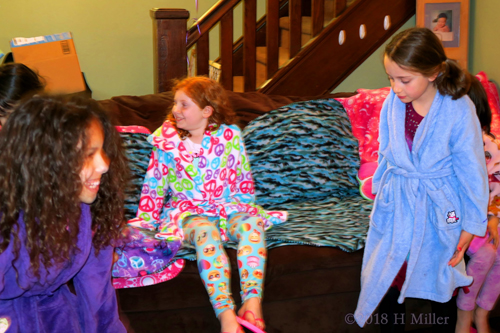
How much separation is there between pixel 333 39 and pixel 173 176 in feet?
5.50

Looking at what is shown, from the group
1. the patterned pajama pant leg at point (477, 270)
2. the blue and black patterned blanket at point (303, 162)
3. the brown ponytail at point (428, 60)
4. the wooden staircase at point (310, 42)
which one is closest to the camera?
the brown ponytail at point (428, 60)

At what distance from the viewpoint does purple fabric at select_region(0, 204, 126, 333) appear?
125cm

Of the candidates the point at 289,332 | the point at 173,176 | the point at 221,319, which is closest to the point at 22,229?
the point at 221,319

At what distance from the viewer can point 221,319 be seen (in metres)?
1.74

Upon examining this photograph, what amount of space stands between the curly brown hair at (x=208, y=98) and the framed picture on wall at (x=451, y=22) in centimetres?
170

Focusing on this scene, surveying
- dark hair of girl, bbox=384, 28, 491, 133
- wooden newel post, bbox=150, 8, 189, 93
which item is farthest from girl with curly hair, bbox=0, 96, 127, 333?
wooden newel post, bbox=150, 8, 189, 93

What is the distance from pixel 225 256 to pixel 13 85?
1.00 meters

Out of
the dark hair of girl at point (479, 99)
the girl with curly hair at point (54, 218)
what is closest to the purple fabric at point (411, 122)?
the dark hair of girl at point (479, 99)

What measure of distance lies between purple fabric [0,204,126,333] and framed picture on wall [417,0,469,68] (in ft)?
8.76

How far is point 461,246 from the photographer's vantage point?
1.75m

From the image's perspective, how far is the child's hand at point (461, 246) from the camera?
1.75m

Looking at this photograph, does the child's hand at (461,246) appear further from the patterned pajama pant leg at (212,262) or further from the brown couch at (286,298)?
the patterned pajama pant leg at (212,262)

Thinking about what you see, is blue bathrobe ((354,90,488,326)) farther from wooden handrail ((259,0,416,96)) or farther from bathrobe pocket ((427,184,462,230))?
wooden handrail ((259,0,416,96))

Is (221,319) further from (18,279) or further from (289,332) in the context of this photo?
(18,279)
